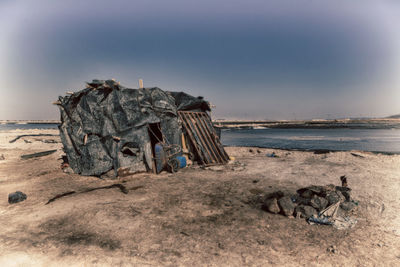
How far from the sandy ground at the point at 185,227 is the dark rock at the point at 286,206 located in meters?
0.19

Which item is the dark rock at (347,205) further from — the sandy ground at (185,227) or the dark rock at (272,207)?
the dark rock at (272,207)

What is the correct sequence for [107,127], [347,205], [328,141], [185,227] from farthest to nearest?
[328,141] → [107,127] → [347,205] → [185,227]

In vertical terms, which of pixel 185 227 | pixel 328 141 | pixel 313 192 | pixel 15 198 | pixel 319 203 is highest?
pixel 313 192

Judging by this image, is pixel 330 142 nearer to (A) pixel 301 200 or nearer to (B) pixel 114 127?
(A) pixel 301 200

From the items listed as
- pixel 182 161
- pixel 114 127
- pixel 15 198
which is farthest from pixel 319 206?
pixel 15 198

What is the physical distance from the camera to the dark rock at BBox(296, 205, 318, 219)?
537 centimetres

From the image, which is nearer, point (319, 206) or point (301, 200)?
point (319, 206)

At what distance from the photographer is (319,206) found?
553 cm

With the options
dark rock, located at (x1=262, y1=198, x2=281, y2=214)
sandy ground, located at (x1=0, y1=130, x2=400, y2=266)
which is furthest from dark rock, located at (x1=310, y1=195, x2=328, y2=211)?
dark rock, located at (x1=262, y1=198, x2=281, y2=214)

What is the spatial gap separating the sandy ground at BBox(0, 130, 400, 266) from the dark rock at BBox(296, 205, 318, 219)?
41 centimetres

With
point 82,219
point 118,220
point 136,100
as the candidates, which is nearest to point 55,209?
point 82,219

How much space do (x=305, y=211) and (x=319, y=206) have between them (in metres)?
0.50

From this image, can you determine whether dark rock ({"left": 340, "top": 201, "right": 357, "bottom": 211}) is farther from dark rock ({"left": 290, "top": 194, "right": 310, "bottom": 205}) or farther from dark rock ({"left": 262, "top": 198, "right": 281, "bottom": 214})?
dark rock ({"left": 262, "top": 198, "right": 281, "bottom": 214})

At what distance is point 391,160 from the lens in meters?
12.4
